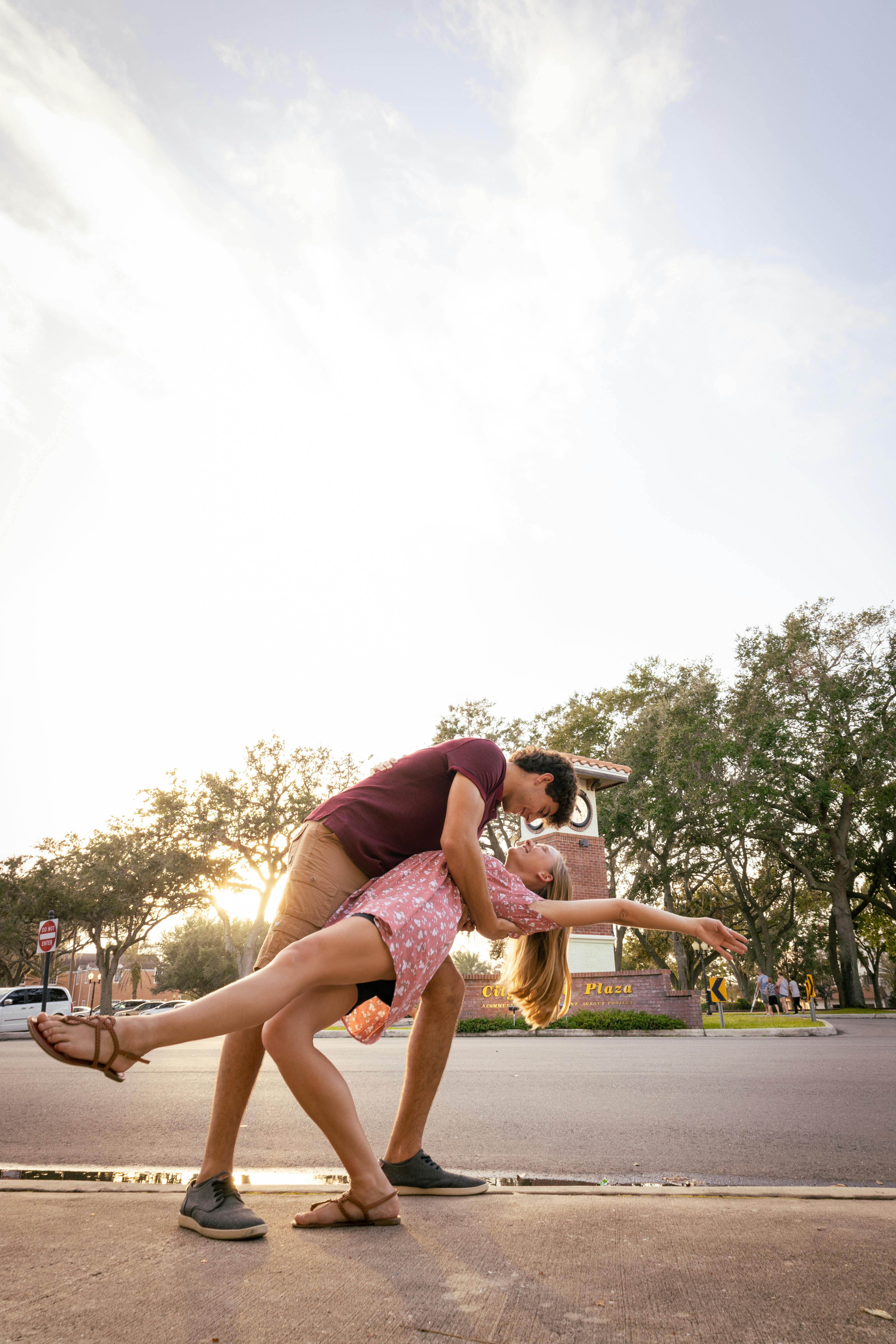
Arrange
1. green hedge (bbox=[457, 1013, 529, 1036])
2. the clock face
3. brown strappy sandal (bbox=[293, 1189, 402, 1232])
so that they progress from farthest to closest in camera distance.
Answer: the clock face
green hedge (bbox=[457, 1013, 529, 1036])
brown strappy sandal (bbox=[293, 1189, 402, 1232])

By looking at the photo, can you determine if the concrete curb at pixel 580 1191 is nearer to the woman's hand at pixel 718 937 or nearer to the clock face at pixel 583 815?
the woman's hand at pixel 718 937

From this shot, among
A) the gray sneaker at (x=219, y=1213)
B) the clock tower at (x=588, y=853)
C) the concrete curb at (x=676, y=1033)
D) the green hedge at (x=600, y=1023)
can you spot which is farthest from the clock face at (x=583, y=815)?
the gray sneaker at (x=219, y=1213)

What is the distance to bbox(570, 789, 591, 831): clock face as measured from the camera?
80.9 feet

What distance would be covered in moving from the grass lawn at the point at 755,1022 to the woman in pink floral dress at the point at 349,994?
16889 mm

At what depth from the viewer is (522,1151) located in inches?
163

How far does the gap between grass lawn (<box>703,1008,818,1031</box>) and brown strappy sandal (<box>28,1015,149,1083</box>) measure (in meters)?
18.0

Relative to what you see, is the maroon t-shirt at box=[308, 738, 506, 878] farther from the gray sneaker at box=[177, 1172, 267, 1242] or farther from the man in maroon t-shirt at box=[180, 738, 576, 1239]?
the gray sneaker at box=[177, 1172, 267, 1242]

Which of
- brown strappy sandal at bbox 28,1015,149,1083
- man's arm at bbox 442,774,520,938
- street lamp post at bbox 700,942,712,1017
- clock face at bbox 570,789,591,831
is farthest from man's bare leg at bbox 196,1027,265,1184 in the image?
street lamp post at bbox 700,942,712,1017

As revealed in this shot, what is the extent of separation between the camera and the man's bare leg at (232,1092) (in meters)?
2.54

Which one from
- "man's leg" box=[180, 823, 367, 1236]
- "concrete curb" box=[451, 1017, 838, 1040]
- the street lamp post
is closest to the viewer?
"man's leg" box=[180, 823, 367, 1236]

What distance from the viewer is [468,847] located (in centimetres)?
263

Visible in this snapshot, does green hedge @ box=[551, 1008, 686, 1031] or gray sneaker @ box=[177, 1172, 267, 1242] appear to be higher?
gray sneaker @ box=[177, 1172, 267, 1242]

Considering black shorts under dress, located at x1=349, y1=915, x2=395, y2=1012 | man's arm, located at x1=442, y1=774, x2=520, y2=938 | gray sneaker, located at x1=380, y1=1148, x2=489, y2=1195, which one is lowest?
gray sneaker, located at x1=380, y1=1148, x2=489, y2=1195

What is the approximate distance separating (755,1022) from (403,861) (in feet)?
73.8
